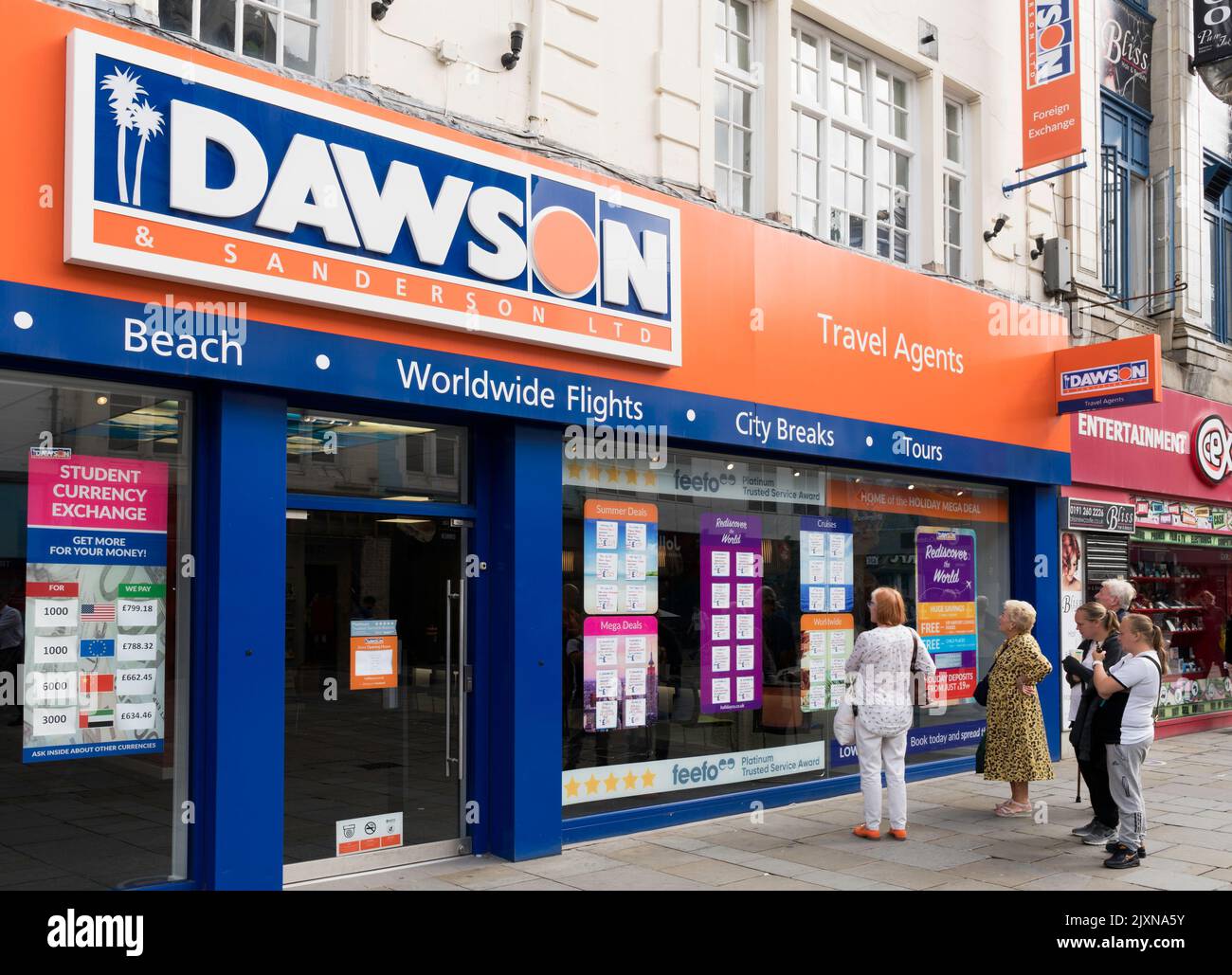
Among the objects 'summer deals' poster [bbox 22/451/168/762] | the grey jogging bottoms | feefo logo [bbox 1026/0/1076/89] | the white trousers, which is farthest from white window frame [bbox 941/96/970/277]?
'summer deals' poster [bbox 22/451/168/762]

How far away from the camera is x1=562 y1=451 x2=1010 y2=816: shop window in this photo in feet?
26.5

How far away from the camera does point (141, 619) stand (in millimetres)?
5980

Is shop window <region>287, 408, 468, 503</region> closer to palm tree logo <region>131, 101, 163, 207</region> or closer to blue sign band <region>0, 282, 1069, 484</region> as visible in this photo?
blue sign band <region>0, 282, 1069, 484</region>

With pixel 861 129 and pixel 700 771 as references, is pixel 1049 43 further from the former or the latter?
pixel 700 771

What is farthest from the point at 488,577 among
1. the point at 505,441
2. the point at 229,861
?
the point at 229,861

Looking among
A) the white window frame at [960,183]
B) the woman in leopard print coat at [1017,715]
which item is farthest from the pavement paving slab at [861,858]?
the white window frame at [960,183]

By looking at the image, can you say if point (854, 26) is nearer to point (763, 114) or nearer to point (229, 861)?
point (763, 114)

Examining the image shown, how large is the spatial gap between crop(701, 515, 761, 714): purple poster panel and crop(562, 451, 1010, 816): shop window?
0.05ft

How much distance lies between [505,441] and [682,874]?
2946 millimetres

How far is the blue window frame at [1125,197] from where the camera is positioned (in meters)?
14.3

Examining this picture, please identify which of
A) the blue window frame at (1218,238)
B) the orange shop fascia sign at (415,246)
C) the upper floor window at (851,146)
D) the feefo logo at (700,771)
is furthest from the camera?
the blue window frame at (1218,238)

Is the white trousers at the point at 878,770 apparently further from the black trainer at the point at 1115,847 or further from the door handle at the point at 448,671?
the door handle at the point at 448,671

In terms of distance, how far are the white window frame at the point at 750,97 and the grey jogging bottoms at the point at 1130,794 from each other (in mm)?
5087

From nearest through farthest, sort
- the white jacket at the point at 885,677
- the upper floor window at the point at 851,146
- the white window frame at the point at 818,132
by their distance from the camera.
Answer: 1. the white jacket at the point at 885,677
2. the white window frame at the point at 818,132
3. the upper floor window at the point at 851,146
